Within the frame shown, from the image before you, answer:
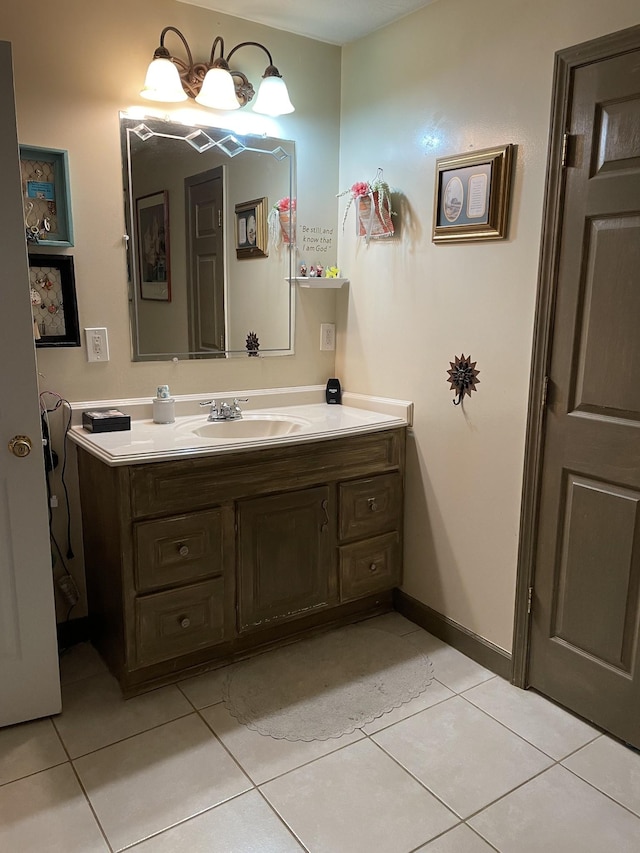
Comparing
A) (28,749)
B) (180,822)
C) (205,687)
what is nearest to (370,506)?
(205,687)

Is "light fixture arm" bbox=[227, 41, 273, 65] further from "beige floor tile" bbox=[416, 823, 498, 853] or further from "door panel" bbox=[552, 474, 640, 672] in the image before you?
"beige floor tile" bbox=[416, 823, 498, 853]

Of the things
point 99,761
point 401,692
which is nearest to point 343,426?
point 401,692

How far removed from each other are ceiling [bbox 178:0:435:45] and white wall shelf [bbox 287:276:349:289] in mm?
984

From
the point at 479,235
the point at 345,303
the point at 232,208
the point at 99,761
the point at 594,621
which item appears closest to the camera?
the point at 99,761

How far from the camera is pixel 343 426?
96.1 inches

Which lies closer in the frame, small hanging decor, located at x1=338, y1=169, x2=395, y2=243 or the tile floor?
the tile floor

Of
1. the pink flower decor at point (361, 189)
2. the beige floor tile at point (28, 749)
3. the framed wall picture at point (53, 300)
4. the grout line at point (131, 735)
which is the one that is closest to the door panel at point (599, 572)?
the grout line at point (131, 735)

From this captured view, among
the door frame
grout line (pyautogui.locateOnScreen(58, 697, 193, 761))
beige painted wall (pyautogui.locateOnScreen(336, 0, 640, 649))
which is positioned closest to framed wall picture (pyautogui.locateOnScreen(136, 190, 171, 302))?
beige painted wall (pyautogui.locateOnScreen(336, 0, 640, 649))

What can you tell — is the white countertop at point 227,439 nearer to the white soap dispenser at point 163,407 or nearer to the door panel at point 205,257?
the white soap dispenser at point 163,407

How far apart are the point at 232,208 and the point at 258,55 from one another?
23.9 inches

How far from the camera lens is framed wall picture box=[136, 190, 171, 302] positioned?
239 cm

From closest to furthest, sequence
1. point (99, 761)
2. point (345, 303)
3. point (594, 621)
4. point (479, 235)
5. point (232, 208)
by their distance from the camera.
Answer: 1. point (99, 761)
2. point (594, 621)
3. point (479, 235)
4. point (232, 208)
5. point (345, 303)

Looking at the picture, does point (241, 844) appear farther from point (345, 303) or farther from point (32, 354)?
point (345, 303)

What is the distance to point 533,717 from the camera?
211cm
